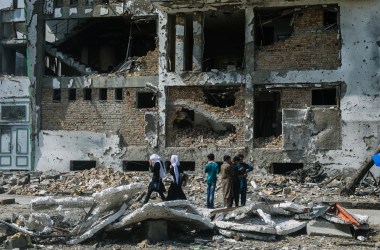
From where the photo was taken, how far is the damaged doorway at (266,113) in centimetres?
2158

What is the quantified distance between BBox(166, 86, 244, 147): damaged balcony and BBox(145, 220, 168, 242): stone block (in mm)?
10929

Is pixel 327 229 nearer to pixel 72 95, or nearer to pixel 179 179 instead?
pixel 179 179

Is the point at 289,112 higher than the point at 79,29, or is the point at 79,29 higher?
the point at 79,29

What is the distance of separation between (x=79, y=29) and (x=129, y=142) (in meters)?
6.39

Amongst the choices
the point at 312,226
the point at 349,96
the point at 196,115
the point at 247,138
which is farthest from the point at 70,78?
the point at 312,226

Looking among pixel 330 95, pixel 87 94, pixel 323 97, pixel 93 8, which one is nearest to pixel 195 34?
pixel 93 8

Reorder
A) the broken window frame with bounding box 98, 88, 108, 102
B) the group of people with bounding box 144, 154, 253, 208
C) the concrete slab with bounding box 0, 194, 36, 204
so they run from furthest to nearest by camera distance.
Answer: the broken window frame with bounding box 98, 88, 108, 102 < the concrete slab with bounding box 0, 194, 36, 204 < the group of people with bounding box 144, 154, 253, 208

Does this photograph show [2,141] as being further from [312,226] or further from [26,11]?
[312,226]

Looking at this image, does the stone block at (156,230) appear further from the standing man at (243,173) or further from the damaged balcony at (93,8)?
the damaged balcony at (93,8)

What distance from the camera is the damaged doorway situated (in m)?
21.6

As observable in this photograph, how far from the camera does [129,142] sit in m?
21.6

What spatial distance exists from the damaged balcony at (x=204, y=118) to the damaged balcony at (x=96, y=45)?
2546 mm

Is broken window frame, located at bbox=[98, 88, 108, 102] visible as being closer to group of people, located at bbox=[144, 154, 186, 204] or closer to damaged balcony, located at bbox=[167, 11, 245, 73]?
damaged balcony, located at bbox=[167, 11, 245, 73]

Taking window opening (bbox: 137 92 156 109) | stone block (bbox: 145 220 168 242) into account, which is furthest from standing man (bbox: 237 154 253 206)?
window opening (bbox: 137 92 156 109)
